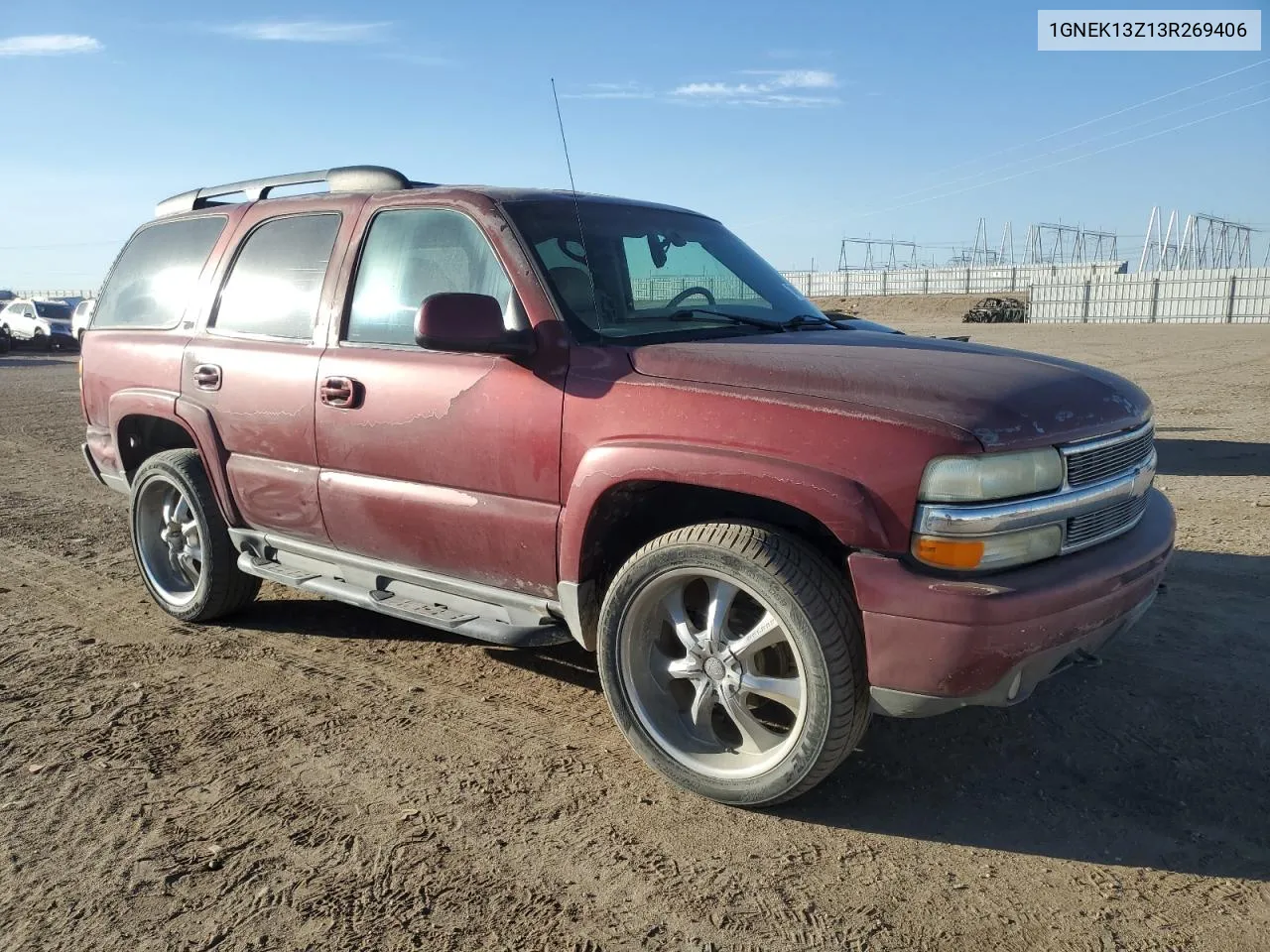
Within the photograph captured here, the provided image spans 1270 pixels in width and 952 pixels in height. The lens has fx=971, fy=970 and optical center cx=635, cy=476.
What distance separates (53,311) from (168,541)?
105ft

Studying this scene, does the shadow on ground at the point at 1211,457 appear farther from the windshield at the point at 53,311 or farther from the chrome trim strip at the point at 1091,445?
the windshield at the point at 53,311

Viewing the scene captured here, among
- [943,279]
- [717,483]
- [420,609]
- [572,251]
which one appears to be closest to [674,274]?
[572,251]

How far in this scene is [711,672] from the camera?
3.08 metres

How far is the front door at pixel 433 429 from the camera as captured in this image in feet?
10.9

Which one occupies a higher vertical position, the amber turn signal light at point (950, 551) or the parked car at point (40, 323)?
the amber turn signal light at point (950, 551)

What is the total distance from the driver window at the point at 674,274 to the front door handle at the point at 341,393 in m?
1.13

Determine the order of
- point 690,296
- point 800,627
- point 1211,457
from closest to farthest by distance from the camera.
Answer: point 800,627, point 690,296, point 1211,457

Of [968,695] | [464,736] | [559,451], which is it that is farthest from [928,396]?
[464,736]

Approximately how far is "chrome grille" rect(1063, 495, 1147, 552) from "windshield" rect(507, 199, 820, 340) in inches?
54.6

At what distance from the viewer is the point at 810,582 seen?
2775mm

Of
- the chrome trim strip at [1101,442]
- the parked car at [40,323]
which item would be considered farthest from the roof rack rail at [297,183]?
the parked car at [40,323]

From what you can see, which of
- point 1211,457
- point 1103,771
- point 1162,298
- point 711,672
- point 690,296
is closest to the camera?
point 711,672

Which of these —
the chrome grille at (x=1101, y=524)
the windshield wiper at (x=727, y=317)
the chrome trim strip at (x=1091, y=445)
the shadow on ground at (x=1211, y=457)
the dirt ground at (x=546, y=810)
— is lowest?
the shadow on ground at (x=1211, y=457)

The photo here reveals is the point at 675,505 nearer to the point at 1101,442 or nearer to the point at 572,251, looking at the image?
the point at 572,251
